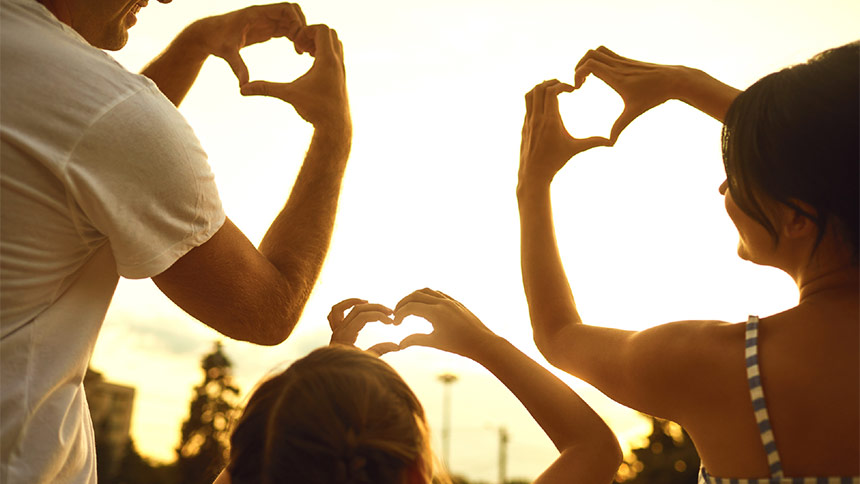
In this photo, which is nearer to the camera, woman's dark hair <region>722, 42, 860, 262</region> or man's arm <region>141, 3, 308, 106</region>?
woman's dark hair <region>722, 42, 860, 262</region>

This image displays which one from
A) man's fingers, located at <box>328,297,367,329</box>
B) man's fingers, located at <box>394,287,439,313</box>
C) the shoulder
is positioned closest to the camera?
the shoulder

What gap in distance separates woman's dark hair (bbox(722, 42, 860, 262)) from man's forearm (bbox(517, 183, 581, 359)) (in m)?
0.56

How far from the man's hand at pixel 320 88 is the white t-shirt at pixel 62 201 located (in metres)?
0.79

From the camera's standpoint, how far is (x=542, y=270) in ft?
7.84

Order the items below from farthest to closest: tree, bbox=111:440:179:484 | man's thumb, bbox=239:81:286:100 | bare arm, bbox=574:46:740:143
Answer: tree, bbox=111:440:179:484
man's thumb, bbox=239:81:286:100
bare arm, bbox=574:46:740:143

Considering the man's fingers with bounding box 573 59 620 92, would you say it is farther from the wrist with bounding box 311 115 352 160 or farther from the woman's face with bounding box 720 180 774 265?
the wrist with bounding box 311 115 352 160

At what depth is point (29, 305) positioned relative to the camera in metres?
1.90

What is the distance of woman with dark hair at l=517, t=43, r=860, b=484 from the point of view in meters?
1.76

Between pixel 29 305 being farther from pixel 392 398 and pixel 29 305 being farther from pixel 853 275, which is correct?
pixel 853 275

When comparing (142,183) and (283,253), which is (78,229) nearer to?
(142,183)

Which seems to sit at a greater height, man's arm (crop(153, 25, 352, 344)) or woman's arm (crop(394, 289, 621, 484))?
man's arm (crop(153, 25, 352, 344))

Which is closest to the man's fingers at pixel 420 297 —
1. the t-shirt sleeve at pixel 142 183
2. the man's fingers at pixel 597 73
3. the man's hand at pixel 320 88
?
the t-shirt sleeve at pixel 142 183

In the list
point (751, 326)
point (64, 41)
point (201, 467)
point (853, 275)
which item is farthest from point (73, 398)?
point (201, 467)

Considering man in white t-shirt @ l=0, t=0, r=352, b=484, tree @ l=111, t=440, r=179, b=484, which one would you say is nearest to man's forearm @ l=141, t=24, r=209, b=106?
man in white t-shirt @ l=0, t=0, r=352, b=484
